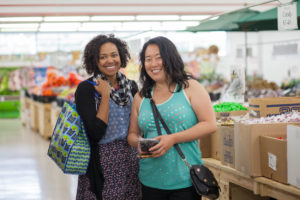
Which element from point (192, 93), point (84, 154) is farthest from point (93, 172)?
point (192, 93)

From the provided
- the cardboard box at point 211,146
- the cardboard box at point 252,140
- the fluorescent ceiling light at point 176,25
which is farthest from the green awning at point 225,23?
the fluorescent ceiling light at point 176,25

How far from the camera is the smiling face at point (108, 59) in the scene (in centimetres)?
263

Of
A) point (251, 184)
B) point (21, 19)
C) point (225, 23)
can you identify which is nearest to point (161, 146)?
point (251, 184)

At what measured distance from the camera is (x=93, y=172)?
2602mm

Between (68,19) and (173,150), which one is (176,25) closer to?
(68,19)

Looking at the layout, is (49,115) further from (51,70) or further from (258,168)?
(258,168)

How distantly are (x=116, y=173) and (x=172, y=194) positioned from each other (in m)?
0.46

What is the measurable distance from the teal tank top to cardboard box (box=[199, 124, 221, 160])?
3.63 feet

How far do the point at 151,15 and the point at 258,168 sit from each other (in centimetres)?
877

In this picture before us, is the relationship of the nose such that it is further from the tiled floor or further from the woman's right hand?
the tiled floor

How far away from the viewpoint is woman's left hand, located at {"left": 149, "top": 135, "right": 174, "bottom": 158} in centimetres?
213

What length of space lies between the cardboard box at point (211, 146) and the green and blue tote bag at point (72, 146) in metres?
1.21

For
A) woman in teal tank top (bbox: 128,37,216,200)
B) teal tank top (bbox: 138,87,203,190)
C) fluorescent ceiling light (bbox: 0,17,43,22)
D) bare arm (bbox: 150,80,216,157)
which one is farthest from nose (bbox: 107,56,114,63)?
fluorescent ceiling light (bbox: 0,17,43,22)

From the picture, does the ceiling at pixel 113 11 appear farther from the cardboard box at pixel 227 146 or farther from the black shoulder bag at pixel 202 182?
the black shoulder bag at pixel 202 182
